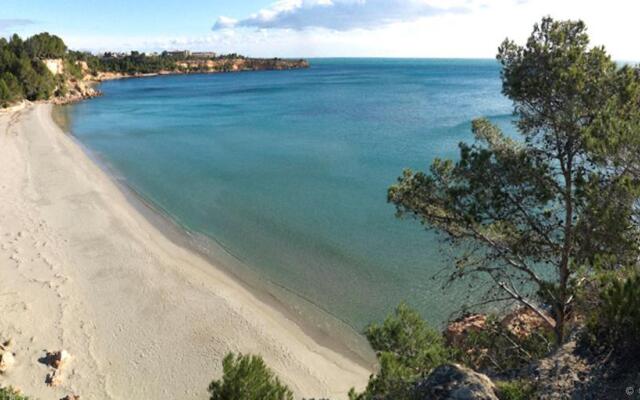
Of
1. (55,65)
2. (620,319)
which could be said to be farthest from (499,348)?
(55,65)

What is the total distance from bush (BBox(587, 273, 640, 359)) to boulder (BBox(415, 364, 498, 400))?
1829 mm

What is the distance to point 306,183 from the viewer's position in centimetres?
2911

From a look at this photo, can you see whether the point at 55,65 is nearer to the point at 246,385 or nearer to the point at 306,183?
the point at 306,183

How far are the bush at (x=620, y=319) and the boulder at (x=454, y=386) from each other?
183 cm

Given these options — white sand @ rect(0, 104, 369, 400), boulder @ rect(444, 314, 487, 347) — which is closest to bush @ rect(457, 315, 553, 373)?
boulder @ rect(444, 314, 487, 347)

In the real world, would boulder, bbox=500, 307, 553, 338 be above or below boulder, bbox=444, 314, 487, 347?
above

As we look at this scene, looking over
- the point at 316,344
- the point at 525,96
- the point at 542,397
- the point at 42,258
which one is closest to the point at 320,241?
the point at 316,344

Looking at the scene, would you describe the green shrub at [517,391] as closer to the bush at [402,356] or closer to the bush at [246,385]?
the bush at [402,356]

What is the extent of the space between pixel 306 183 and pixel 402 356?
21113 millimetres

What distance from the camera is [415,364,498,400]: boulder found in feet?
19.8

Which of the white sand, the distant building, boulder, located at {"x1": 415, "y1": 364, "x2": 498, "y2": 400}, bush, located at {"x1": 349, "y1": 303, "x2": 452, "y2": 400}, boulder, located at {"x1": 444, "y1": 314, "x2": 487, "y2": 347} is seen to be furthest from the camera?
the distant building

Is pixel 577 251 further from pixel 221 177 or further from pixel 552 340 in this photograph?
pixel 221 177

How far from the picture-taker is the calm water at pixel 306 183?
56.2 ft

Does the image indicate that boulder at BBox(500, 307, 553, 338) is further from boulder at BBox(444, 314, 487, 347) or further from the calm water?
the calm water
